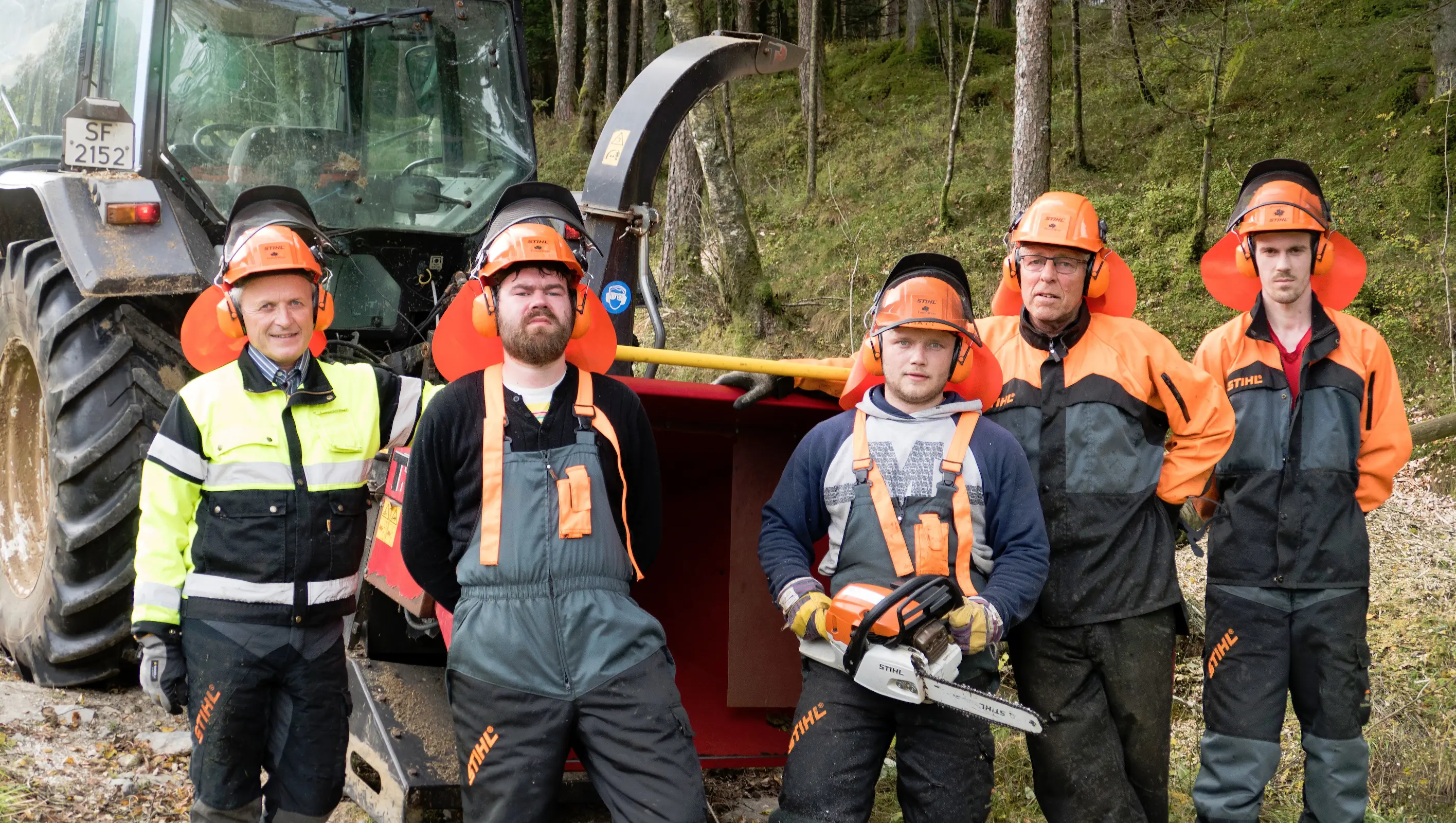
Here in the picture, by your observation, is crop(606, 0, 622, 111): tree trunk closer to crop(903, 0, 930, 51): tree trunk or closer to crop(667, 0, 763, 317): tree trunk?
crop(903, 0, 930, 51): tree trunk

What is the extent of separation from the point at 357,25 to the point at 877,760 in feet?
11.7

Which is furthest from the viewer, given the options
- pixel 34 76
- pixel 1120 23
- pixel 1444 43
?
pixel 1120 23

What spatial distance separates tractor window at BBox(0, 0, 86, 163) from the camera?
498 centimetres

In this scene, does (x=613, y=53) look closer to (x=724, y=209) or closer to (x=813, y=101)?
(x=813, y=101)

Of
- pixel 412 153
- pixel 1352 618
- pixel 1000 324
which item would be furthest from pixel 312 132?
pixel 1352 618

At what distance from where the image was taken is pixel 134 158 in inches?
172

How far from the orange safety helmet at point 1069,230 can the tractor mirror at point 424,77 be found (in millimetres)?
2779

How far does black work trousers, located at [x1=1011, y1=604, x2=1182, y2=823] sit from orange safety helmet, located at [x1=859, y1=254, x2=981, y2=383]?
802 mm

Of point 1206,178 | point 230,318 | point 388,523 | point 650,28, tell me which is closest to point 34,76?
point 230,318

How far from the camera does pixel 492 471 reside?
2721 millimetres

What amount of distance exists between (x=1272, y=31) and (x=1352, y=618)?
43.3 ft

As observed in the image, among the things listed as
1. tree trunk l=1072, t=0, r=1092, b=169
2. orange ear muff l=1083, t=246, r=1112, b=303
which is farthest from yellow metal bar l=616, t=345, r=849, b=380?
tree trunk l=1072, t=0, r=1092, b=169

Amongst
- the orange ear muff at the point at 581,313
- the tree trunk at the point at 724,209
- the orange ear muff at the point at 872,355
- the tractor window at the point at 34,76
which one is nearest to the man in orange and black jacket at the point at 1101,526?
the orange ear muff at the point at 872,355

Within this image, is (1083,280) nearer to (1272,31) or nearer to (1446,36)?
(1446,36)
